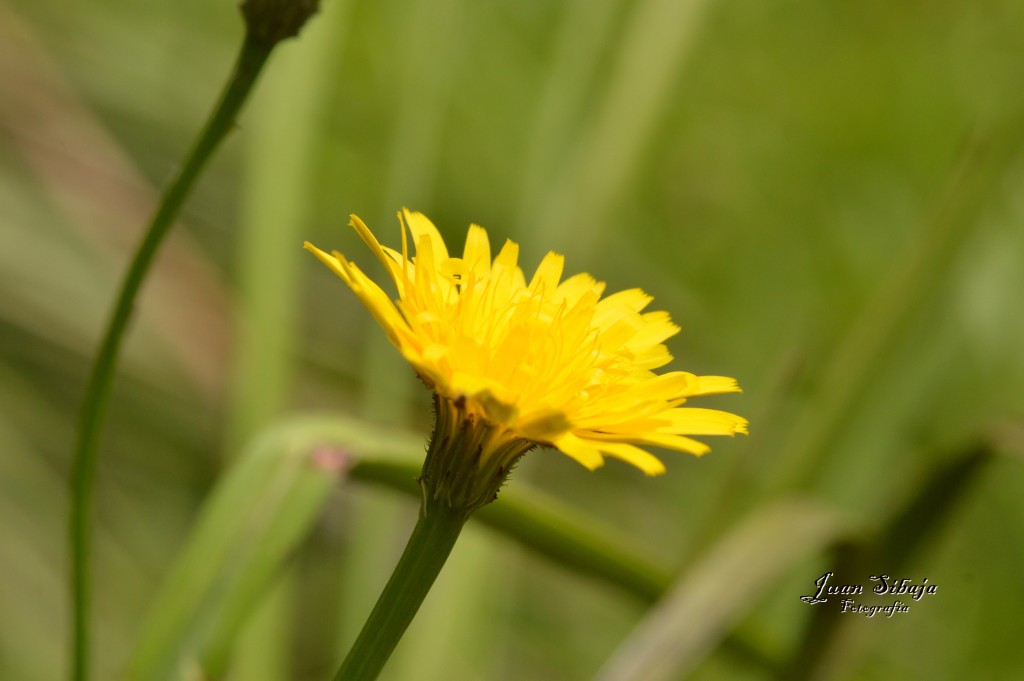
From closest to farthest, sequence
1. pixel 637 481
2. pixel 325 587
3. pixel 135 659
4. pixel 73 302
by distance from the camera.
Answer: pixel 135 659 < pixel 73 302 < pixel 325 587 < pixel 637 481

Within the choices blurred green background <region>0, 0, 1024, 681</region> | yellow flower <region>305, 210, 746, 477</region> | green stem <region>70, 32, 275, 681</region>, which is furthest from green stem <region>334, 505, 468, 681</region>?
blurred green background <region>0, 0, 1024, 681</region>

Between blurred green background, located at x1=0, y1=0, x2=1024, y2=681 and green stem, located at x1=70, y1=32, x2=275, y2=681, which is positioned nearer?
green stem, located at x1=70, y1=32, x2=275, y2=681

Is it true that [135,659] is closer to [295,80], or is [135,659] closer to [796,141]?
[295,80]

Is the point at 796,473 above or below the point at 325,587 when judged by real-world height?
above

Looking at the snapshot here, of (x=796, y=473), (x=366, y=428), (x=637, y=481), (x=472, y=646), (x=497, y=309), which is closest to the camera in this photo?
(x=497, y=309)

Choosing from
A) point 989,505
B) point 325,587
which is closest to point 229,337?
point 325,587

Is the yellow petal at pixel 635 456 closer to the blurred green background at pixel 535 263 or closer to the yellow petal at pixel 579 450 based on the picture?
the yellow petal at pixel 579 450

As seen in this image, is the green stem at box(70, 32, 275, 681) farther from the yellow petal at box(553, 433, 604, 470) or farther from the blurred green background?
the blurred green background
